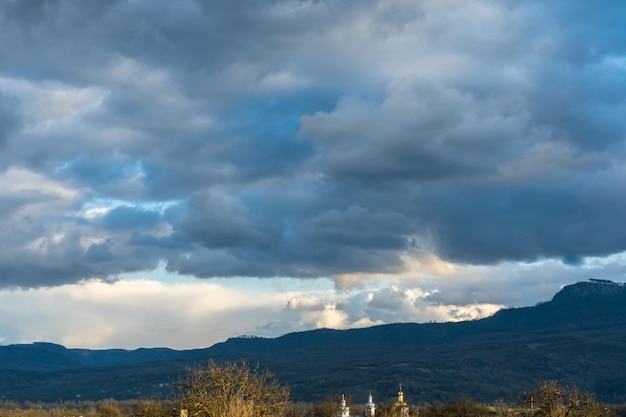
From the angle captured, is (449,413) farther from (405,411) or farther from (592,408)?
(592,408)

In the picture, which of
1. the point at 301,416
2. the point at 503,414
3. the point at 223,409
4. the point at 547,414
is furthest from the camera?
the point at 301,416

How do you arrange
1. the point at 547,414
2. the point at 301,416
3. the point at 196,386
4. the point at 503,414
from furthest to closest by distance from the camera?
the point at 301,416, the point at 503,414, the point at 547,414, the point at 196,386

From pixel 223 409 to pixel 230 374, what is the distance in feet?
33.5

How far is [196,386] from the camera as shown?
85.2 meters

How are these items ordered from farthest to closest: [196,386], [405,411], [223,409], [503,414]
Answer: [405,411]
[503,414]
[196,386]
[223,409]

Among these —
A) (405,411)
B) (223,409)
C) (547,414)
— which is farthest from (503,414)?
(405,411)

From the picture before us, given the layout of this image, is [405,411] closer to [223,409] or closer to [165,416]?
[165,416]

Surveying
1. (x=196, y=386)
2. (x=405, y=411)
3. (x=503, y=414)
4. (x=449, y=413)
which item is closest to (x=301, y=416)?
(x=405, y=411)

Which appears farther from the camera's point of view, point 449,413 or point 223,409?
point 449,413

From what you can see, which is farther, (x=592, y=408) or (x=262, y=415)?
(x=592, y=408)

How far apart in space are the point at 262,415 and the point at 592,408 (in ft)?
169

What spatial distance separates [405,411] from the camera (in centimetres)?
18788

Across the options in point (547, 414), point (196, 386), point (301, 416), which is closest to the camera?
point (196, 386)

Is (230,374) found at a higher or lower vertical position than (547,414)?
higher
